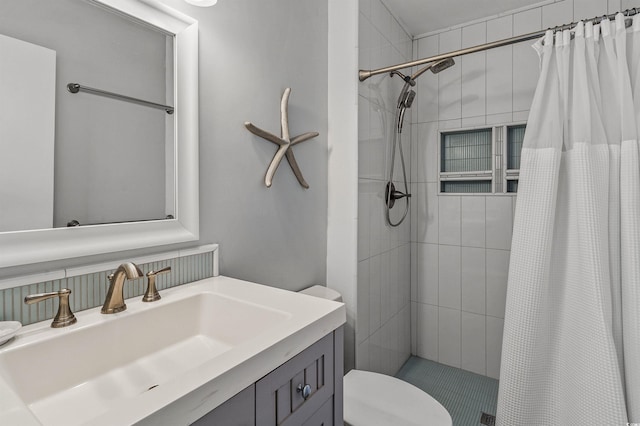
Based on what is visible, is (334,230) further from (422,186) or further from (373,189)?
(422,186)

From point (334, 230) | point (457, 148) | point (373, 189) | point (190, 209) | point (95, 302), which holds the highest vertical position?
point (457, 148)

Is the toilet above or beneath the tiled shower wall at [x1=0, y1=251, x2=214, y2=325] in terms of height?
beneath

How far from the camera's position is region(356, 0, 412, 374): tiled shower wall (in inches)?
71.2

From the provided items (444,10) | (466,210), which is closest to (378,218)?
(466,210)

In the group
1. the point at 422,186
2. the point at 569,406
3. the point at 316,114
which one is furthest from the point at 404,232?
the point at 569,406

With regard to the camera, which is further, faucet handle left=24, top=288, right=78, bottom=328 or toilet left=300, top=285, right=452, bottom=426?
toilet left=300, top=285, right=452, bottom=426

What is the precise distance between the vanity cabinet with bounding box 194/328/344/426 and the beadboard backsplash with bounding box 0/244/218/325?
21.0 inches

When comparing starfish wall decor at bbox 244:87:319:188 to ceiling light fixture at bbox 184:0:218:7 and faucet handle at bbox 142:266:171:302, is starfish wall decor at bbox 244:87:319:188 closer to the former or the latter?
ceiling light fixture at bbox 184:0:218:7

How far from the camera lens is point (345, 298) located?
1.78 metres

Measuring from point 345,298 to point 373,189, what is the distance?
2.12 feet

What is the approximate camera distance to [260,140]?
4.51ft

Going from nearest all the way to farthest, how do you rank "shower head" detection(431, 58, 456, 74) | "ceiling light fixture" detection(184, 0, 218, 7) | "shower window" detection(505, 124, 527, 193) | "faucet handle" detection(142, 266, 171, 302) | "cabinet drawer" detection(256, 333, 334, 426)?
1. "cabinet drawer" detection(256, 333, 334, 426)
2. "faucet handle" detection(142, 266, 171, 302)
3. "ceiling light fixture" detection(184, 0, 218, 7)
4. "shower head" detection(431, 58, 456, 74)
5. "shower window" detection(505, 124, 527, 193)

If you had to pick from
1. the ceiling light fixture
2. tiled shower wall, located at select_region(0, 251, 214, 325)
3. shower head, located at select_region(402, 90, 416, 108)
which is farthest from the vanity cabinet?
shower head, located at select_region(402, 90, 416, 108)

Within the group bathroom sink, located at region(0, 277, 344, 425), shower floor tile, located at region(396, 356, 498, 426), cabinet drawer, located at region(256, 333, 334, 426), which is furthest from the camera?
shower floor tile, located at region(396, 356, 498, 426)
